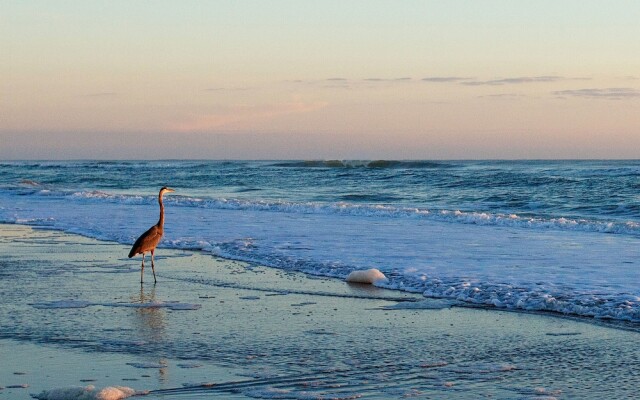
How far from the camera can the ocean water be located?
988 cm

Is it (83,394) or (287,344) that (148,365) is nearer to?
(83,394)

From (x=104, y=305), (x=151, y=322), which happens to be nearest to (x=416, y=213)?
(x=104, y=305)

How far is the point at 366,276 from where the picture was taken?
10.5 m

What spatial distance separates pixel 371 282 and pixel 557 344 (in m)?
3.66

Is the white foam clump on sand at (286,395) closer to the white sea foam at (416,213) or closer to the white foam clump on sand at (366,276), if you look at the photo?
the white foam clump on sand at (366,276)

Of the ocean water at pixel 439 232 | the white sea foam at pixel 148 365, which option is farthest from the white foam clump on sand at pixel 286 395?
the ocean water at pixel 439 232

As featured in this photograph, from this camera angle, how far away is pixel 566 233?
17.1 metres

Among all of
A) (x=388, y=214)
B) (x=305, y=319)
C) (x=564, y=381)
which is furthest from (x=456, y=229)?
(x=564, y=381)

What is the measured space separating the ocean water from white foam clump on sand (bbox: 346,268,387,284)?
6.8 inches

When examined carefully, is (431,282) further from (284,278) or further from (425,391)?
(425,391)

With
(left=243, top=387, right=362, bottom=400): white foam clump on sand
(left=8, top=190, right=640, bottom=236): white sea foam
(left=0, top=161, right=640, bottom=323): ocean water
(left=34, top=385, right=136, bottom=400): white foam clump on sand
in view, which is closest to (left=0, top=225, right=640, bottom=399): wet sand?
(left=243, top=387, right=362, bottom=400): white foam clump on sand

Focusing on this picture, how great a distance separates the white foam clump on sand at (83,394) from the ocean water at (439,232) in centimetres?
468

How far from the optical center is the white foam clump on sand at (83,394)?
535cm

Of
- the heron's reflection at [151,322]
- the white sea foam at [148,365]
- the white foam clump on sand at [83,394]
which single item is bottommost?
the heron's reflection at [151,322]
